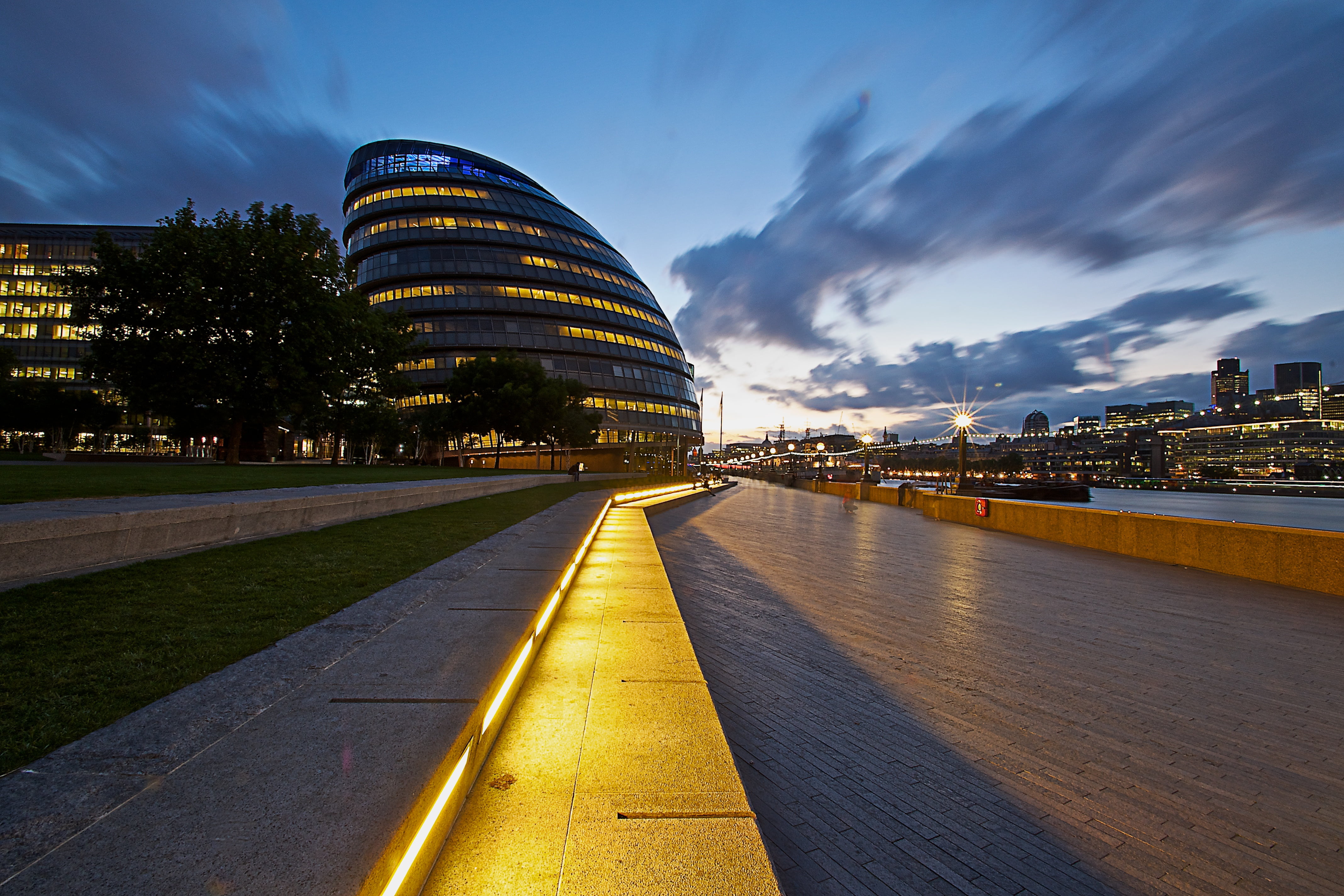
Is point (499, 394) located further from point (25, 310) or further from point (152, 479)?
point (25, 310)

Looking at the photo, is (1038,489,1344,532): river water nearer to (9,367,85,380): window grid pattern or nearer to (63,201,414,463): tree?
(63,201,414,463): tree

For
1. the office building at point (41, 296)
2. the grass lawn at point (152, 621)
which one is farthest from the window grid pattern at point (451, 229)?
the grass lawn at point (152, 621)

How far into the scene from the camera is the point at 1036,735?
182 inches

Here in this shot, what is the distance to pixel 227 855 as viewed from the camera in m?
1.89

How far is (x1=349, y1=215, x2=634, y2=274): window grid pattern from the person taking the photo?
74375mm

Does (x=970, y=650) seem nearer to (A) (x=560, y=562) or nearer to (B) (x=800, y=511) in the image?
(A) (x=560, y=562)

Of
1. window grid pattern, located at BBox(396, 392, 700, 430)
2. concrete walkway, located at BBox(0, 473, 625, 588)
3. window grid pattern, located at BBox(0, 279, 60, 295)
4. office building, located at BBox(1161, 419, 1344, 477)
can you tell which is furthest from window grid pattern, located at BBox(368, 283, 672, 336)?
office building, located at BBox(1161, 419, 1344, 477)

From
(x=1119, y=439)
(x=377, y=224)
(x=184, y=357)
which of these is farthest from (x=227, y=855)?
(x=1119, y=439)

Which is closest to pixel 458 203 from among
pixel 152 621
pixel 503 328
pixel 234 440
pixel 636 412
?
pixel 503 328

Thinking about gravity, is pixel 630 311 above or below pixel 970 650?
above

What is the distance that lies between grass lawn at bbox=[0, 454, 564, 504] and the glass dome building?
39350mm

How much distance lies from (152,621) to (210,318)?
87.5ft

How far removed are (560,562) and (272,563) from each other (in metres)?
3.86

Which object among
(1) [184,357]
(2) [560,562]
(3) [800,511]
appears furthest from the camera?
(3) [800,511]
